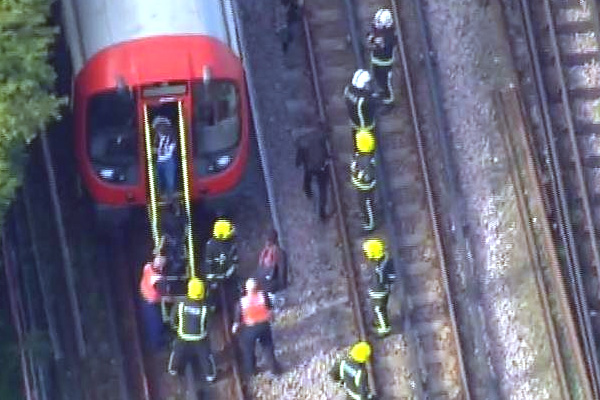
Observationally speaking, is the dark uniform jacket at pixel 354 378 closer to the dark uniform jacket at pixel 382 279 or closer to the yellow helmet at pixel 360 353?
the yellow helmet at pixel 360 353

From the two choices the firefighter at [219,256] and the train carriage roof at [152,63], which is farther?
the firefighter at [219,256]

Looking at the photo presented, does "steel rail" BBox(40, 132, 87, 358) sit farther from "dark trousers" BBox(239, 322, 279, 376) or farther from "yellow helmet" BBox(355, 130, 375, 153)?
"yellow helmet" BBox(355, 130, 375, 153)

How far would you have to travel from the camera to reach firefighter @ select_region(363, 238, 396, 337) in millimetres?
12219

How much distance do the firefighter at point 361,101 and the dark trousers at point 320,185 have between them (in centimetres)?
79

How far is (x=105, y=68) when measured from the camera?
452 inches

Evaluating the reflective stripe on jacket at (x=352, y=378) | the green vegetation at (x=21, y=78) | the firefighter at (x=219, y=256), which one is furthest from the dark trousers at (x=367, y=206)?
the green vegetation at (x=21, y=78)

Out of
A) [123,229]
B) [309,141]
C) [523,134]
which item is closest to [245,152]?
[309,141]

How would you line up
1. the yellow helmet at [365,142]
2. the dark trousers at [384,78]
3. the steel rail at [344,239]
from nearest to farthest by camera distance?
the yellow helmet at [365,142]
the steel rail at [344,239]
the dark trousers at [384,78]

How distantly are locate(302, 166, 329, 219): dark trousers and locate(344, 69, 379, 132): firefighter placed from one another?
2.60 ft

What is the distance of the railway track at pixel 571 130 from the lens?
1296cm

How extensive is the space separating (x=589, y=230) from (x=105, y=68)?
5935 millimetres

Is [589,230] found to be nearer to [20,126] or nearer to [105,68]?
[105,68]

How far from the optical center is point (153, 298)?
39.2 ft

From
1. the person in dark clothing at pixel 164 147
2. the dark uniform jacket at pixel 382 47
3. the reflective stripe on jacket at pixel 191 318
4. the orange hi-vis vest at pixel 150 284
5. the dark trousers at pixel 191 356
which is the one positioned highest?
the dark uniform jacket at pixel 382 47
